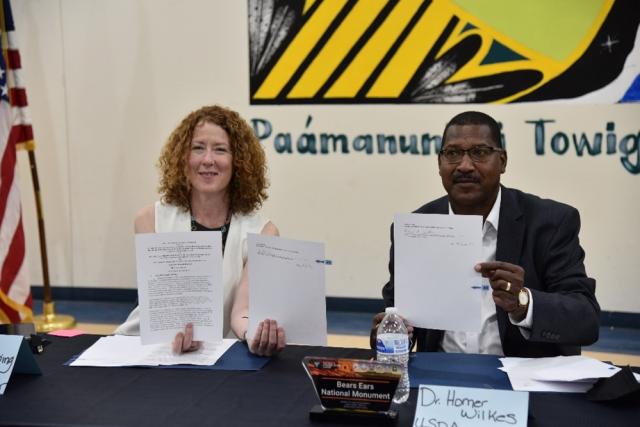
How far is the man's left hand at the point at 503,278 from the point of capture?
6.65 ft

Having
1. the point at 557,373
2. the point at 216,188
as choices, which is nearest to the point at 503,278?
the point at 557,373

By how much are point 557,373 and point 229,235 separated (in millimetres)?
1351

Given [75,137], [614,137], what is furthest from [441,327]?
[75,137]

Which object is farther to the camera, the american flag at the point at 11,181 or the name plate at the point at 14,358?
the american flag at the point at 11,181

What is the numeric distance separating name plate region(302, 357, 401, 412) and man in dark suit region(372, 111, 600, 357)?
0.47 meters

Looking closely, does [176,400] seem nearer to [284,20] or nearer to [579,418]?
[579,418]

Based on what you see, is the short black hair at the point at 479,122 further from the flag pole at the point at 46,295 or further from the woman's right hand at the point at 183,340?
the flag pole at the point at 46,295

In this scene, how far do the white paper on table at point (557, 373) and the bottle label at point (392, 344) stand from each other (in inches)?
11.5

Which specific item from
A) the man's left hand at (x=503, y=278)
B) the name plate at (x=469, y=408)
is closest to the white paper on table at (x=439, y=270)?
the man's left hand at (x=503, y=278)

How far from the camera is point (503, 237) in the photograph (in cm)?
241

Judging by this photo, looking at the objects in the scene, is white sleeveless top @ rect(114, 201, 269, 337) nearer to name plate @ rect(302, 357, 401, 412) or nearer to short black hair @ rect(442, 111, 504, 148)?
short black hair @ rect(442, 111, 504, 148)

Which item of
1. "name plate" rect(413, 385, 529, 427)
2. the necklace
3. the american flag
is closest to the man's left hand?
"name plate" rect(413, 385, 529, 427)

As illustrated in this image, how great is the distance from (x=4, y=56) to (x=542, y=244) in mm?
4061

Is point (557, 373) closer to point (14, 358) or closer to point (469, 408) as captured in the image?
point (469, 408)
